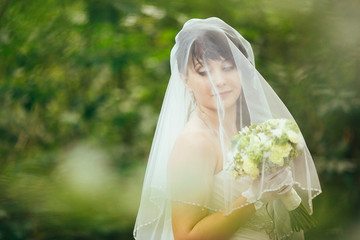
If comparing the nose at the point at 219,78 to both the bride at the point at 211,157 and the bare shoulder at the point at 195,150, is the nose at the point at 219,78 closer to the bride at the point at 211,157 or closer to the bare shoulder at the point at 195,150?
the bride at the point at 211,157

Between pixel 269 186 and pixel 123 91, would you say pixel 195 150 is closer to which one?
pixel 269 186

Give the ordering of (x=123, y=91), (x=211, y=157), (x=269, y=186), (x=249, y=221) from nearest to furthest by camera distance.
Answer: (x=269, y=186), (x=211, y=157), (x=249, y=221), (x=123, y=91)

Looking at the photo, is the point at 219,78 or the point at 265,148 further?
the point at 219,78

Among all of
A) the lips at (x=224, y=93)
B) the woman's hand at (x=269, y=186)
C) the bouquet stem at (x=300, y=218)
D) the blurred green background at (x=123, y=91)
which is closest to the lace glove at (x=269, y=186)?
the woman's hand at (x=269, y=186)

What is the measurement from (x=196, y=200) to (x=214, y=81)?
1.48 feet

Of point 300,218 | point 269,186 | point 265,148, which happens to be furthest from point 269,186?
point 300,218

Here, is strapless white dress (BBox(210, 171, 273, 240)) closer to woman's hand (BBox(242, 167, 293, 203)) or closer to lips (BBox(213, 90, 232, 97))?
woman's hand (BBox(242, 167, 293, 203))

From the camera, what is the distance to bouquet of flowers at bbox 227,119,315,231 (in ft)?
4.99

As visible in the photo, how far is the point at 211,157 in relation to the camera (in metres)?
1.64

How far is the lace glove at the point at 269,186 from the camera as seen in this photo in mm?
1532

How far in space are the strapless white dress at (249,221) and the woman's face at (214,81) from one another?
0.29 meters

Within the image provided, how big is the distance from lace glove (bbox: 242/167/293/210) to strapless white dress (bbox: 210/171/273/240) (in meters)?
0.12

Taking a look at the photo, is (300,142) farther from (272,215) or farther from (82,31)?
(82,31)

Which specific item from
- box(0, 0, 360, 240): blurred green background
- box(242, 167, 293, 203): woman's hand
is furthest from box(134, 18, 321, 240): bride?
box(0, 0, 360, 240): blurred green background
